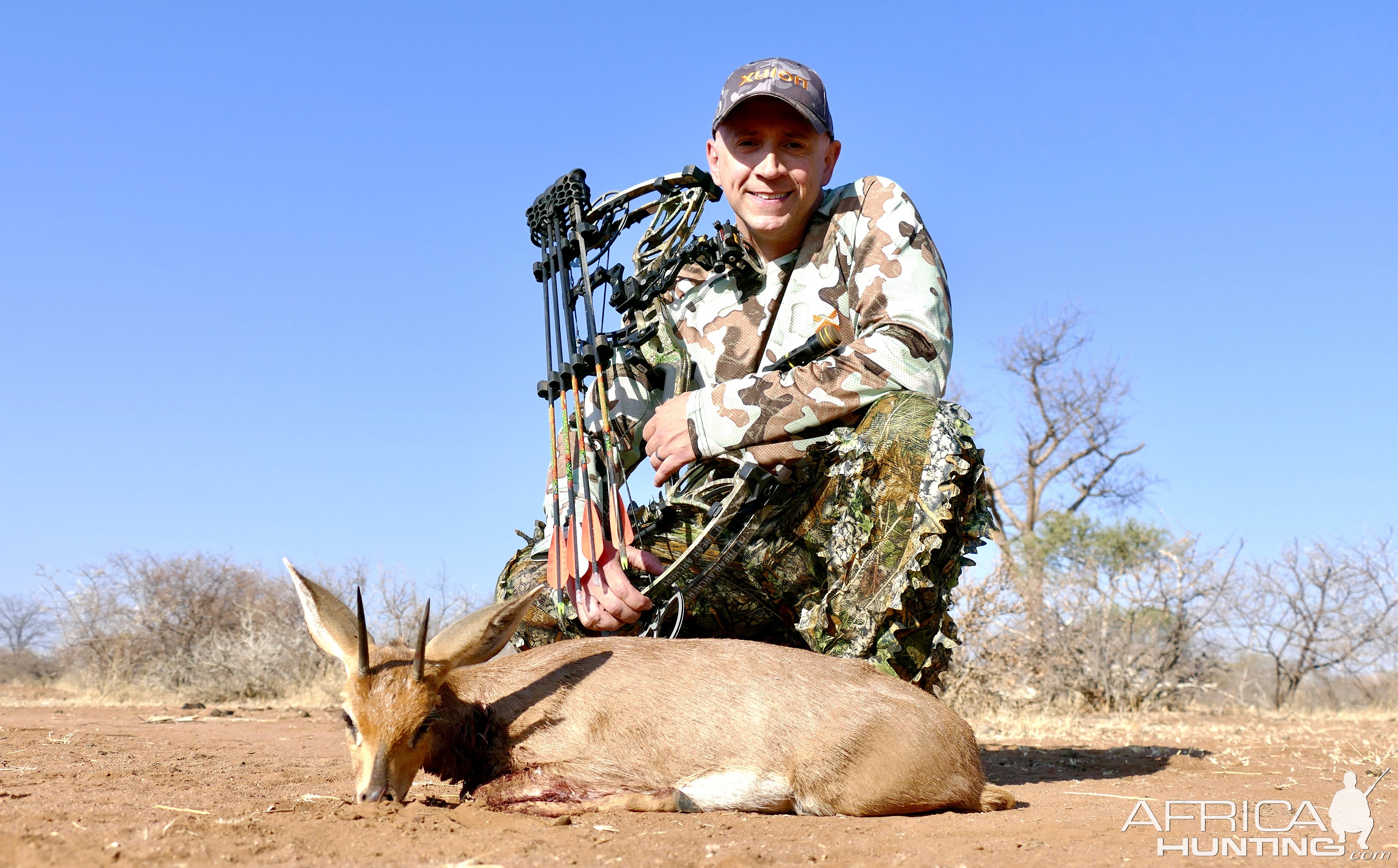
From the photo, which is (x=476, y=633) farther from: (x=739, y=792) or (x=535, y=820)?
(x=739, y=792)

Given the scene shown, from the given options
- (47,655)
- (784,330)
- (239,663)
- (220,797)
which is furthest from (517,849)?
(47,655)

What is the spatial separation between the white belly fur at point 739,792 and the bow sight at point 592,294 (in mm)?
1278

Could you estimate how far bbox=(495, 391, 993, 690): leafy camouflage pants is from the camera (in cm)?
438

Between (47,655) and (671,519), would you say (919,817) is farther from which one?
(47,655)

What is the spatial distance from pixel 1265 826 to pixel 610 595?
8.31 feet

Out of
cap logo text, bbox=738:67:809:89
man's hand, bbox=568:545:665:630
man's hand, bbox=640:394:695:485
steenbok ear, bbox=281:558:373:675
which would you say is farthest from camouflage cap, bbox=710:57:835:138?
steenbok ear, bbox=281:558:373:675

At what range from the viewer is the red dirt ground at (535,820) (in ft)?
9.02

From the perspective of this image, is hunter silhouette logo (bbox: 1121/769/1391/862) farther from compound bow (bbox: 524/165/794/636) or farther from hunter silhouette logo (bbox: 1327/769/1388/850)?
compound bow (bbox: 524/165/794/636)

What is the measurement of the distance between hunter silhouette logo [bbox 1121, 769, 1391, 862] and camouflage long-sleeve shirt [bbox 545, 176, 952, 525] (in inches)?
76.2

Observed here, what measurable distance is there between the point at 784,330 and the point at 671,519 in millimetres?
1073

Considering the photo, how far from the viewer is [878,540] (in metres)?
4.48

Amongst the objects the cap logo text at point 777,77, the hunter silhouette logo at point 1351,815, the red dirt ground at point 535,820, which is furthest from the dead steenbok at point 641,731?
Result: the cap logo text at point 777,77

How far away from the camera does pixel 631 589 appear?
15.2 ft

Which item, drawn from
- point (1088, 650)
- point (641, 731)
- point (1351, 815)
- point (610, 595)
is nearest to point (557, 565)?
point (610, 595)
